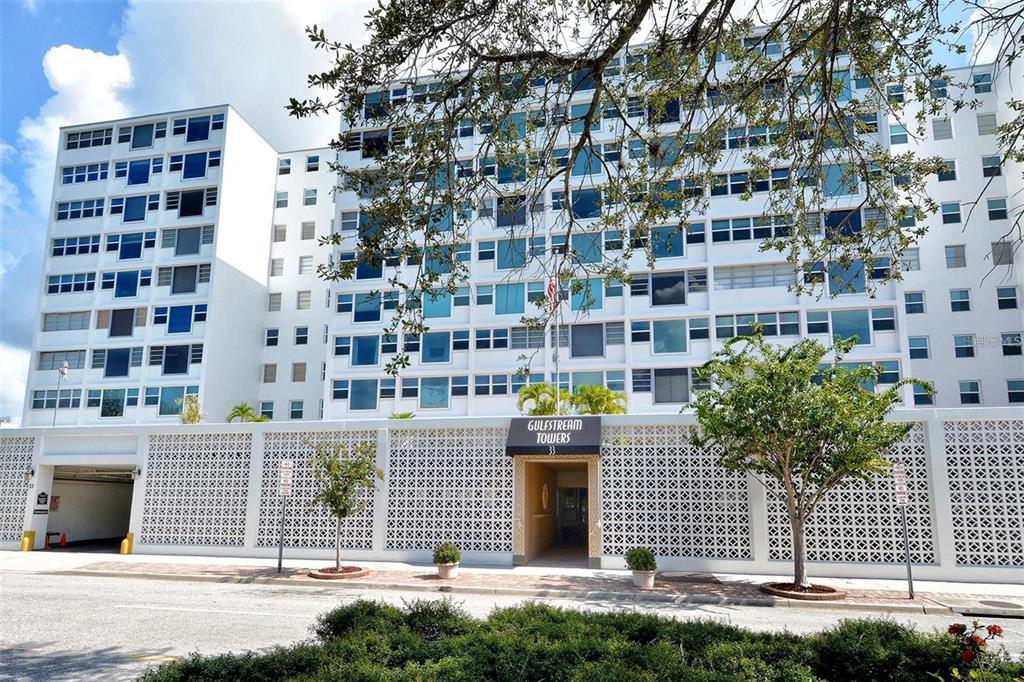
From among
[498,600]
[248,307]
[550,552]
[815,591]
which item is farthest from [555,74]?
[248,307]

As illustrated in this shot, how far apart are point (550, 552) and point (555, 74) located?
2008cm

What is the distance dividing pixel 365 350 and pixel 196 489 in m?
15.4

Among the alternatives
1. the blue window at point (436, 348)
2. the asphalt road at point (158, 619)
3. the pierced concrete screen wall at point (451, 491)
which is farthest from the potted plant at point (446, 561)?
the blue window at point (436, 348)

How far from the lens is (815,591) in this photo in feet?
55.4

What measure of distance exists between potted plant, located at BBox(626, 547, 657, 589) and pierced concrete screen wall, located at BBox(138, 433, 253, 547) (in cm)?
1355

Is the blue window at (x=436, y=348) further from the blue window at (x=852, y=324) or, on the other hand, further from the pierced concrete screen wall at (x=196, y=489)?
the blue window at (x=852, y=324)

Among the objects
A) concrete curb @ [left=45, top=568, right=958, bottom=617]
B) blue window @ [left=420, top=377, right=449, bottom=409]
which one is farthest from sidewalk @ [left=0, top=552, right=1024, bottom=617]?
blue window @ [left=420, top=377, right=449, bottom=409]

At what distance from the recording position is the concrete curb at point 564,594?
1535 centimetres

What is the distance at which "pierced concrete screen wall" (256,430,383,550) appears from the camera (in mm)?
23594

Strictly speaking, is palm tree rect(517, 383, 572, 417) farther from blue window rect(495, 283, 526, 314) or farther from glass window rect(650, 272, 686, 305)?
glass window rect(650, 272, 686, 305)

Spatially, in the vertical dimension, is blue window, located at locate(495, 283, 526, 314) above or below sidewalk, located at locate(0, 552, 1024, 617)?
above

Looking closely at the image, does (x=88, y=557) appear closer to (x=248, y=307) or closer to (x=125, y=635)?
(x=125, y=635)

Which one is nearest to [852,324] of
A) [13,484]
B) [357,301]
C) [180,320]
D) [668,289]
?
[668,289]

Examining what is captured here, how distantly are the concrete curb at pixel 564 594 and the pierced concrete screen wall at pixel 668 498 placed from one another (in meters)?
4.21
